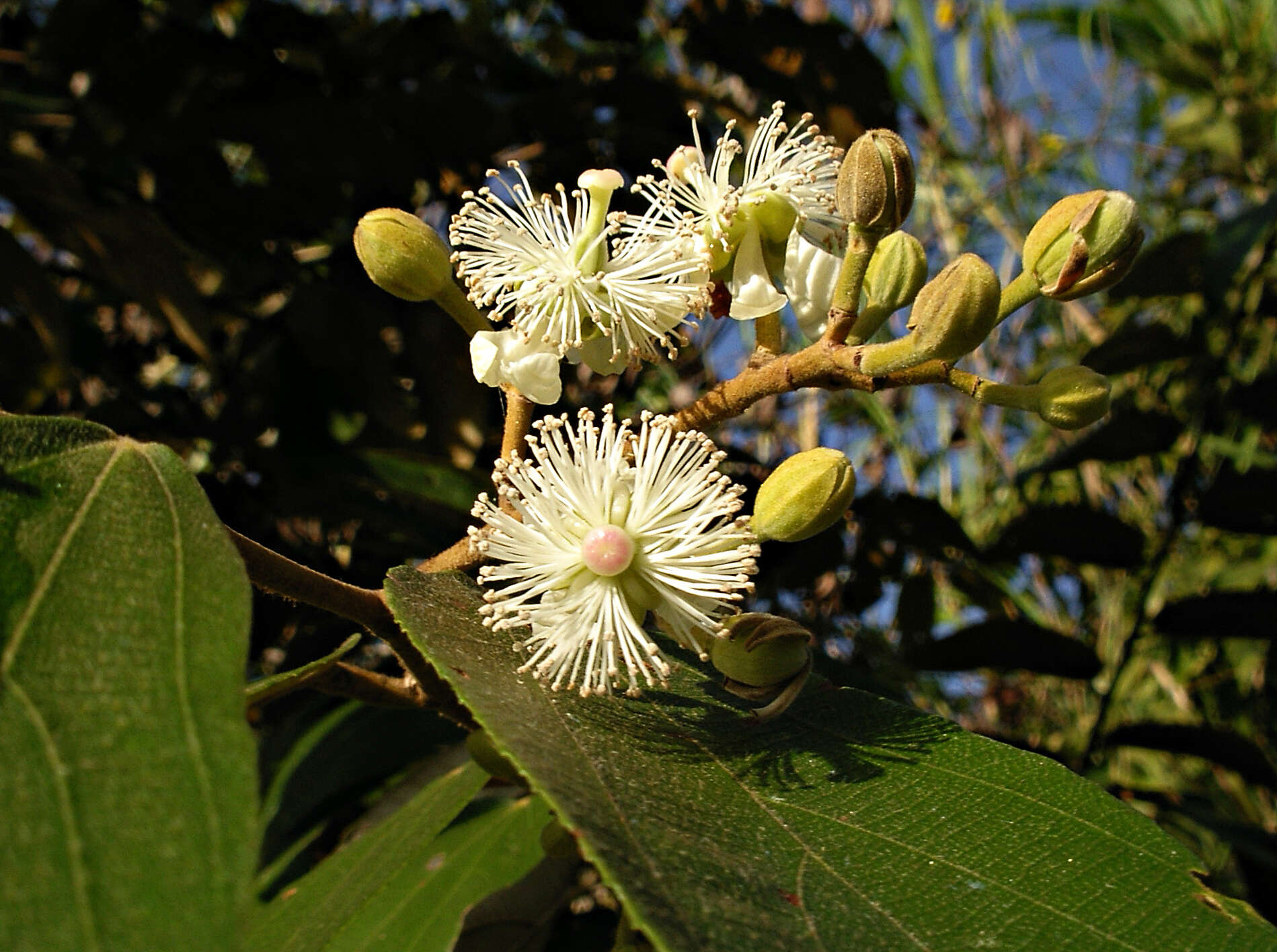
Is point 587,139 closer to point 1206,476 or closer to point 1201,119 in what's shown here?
point 1206,476

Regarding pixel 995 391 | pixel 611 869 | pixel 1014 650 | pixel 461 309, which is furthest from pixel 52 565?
pixel 1014 650

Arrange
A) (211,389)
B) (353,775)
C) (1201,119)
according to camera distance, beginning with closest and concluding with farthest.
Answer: (353,775) → (211,389) → (1201,119)

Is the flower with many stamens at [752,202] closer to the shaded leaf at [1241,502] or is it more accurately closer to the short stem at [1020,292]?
the short stem at [1020,292]

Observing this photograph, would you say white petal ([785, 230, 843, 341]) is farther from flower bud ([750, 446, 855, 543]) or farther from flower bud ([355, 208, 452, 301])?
flower bud ([355, 208, 452, 301])

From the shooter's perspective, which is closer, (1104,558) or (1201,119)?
(1104,558)

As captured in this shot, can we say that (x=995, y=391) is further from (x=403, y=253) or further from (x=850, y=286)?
(x=403, y=253)

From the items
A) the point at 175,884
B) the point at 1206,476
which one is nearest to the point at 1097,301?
the point at 1206,476

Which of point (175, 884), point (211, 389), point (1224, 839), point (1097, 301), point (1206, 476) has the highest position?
point (211, 389)
